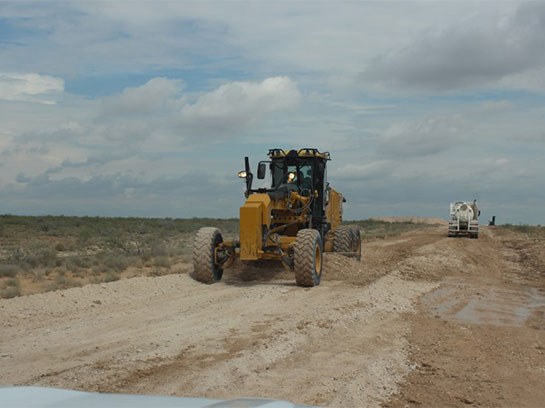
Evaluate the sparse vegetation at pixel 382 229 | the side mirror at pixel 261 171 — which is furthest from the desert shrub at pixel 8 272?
the sparse vegetation at pixel 382 229

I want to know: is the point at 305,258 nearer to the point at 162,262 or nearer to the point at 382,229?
the point at 162,262

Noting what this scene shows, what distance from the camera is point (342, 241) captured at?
64.3 ft

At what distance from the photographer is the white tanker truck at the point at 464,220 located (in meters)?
43.4

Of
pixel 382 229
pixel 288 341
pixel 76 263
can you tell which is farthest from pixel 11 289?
pixel 382 229

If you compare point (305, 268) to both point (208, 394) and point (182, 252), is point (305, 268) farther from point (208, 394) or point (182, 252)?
point (182, 252)

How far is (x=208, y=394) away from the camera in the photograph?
6.75 m

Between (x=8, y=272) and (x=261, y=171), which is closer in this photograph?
(x=261, y=171)

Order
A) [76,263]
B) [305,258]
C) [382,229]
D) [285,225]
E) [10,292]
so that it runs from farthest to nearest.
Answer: [382,229], [76,263], [285,225], [10,292], [305,258]

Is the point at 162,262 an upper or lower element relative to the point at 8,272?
upper

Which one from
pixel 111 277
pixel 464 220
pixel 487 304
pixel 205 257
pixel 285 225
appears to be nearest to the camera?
pixel 487 304

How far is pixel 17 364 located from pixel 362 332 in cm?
488

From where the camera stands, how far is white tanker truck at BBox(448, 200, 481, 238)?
4344 cm

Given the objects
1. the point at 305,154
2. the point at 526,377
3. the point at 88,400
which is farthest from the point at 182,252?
the point at 88,400

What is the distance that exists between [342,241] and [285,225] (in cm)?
381
